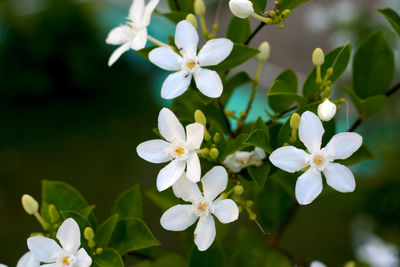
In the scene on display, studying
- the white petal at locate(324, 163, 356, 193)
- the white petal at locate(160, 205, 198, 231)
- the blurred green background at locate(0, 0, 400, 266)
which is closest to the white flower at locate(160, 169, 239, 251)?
the white petal at locate(160, 205, 198, 231)

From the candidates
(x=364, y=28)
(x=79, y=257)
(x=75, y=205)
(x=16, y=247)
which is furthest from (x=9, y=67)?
(x=79, y=257)

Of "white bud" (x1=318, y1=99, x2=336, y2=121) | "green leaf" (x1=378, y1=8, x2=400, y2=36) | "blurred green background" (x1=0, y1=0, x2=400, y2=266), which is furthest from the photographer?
"blurred green background" (x1=0, y1=0, x2=400, y2=266)

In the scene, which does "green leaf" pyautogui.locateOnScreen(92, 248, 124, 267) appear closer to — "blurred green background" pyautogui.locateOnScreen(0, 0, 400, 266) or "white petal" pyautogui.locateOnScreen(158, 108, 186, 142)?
"white petal" pyautogui.locateOnScreen(158, 108, 186, 142)

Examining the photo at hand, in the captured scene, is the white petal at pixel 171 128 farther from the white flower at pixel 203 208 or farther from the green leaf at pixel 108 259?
the green leaf at pixel 108 259

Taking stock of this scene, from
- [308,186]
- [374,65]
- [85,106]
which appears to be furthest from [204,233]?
[85,106]

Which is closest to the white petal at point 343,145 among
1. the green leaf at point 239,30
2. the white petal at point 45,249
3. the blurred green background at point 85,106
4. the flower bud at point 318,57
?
the flower bud at point 318,57

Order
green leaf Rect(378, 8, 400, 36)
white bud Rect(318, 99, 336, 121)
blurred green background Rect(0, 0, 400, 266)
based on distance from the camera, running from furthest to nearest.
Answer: blurred green background Rect(0, 0, 400, 266) → green leaf Rect(378, 8, 400, 36) → white bud Rect(318, 99, 336, 121)
